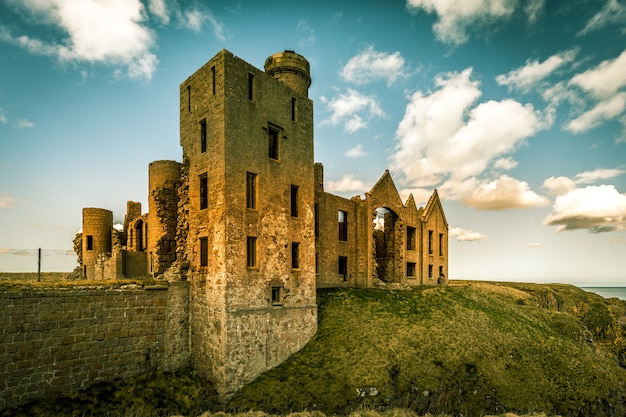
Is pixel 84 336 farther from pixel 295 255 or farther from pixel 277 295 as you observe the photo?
pixel 295 255

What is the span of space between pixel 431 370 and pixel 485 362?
3716 mm

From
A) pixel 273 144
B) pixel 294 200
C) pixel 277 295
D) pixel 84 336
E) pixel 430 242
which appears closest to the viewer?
pixel 84 336

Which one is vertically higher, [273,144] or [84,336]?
[273,144]

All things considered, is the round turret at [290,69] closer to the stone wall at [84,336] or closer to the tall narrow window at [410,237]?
the stone wall at [84,336]

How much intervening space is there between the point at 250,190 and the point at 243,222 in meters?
1.71

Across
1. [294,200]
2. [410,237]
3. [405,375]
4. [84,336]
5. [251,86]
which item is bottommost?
[405,375]

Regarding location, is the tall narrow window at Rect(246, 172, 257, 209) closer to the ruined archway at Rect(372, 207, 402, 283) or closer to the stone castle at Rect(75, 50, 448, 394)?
the stone castle at Rect(75, 50, 448, 394)

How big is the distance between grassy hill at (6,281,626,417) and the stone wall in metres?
0.58

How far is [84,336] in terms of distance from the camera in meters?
13.2

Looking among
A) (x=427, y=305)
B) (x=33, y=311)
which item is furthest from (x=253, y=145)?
(x=427, y=305)

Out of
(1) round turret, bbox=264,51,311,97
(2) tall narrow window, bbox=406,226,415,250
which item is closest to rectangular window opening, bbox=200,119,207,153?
(1) round turret, bbox=264,51,311,97

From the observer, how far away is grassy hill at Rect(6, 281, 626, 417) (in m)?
13.9

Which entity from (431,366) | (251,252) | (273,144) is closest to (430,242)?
(431,366)

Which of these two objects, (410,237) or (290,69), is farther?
(410,237)
